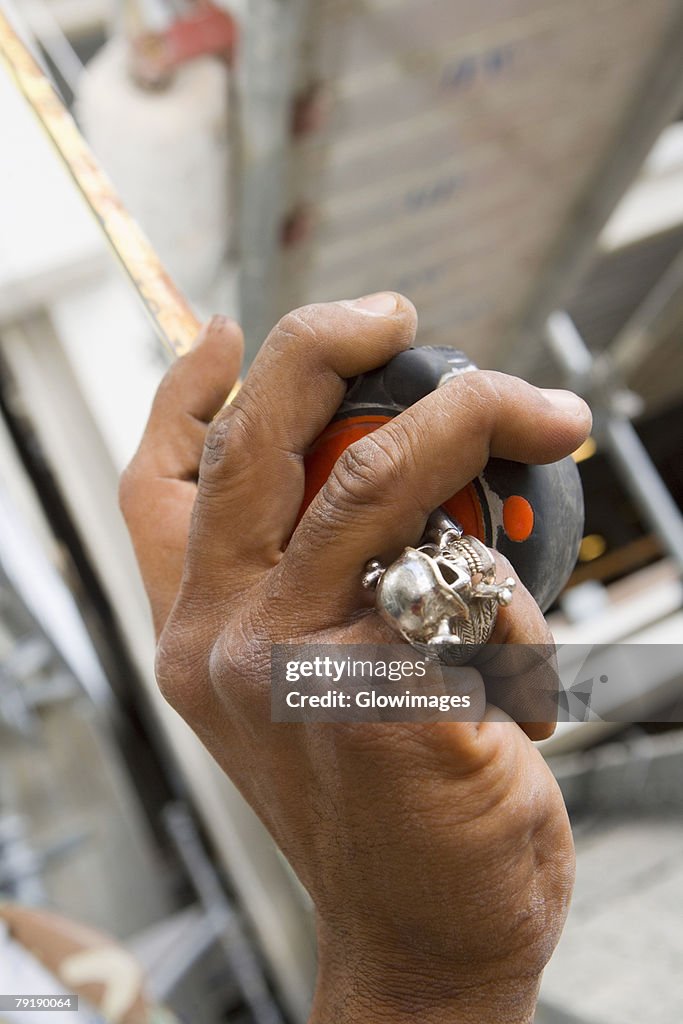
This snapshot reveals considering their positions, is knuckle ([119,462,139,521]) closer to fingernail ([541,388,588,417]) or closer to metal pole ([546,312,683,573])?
fingernail ([541,388,588,417])

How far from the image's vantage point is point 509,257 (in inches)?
82.5

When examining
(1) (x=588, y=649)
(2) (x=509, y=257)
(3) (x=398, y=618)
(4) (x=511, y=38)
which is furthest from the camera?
(2) (x=509, y=257)

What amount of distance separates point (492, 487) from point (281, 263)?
141cm

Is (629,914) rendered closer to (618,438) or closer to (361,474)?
(361,474)

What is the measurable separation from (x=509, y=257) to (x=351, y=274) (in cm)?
45

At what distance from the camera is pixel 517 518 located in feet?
1.30

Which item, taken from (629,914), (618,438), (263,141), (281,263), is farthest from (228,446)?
(618,438)

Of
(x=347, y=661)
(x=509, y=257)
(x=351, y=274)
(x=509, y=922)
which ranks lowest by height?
(x=509, y=257)

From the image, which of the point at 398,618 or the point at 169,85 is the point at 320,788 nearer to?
the point at 398,618

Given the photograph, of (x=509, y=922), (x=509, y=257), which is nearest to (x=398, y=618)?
(x=509, y=922)

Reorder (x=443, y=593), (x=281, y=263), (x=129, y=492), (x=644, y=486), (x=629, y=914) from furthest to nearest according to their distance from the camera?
(x=644, y=486) → (x=281, y=263) → (x=629, y=914) → (x=129, y=492) → (x=443, y=593)

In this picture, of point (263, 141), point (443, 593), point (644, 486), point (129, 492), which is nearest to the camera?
point (443, 593)

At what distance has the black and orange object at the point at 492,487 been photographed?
391mm

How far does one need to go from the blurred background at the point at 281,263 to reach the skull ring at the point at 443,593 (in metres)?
0.54
